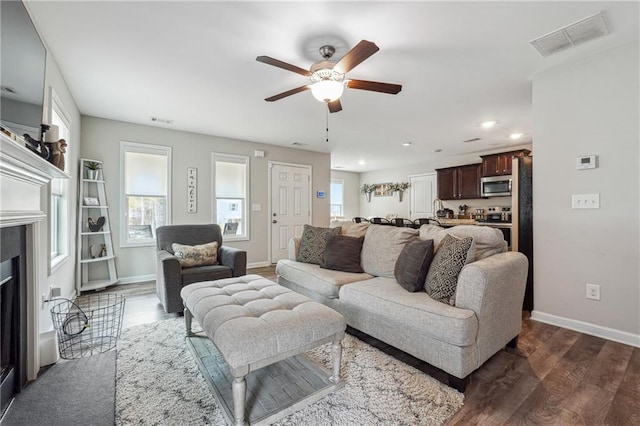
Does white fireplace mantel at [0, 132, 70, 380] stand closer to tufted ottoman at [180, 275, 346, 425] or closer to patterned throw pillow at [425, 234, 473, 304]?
tufted ottoman at [180, 275, 346, 425]

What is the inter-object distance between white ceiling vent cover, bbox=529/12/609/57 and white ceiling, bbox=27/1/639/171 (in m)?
0.06

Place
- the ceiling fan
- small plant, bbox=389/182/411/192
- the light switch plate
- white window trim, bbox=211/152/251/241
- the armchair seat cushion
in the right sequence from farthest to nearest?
small plant, bbox=389/182/411/192
white window trim, bbox=211/152/251/241
the armchair seat cushion
the light switch plate
the ceiling fan

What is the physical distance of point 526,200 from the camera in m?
3.02

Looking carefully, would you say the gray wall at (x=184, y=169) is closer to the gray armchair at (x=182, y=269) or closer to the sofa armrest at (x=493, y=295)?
the gray armchair at (x=182, y=269)

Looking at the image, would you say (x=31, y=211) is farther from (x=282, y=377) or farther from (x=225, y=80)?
(x=225, y=80)

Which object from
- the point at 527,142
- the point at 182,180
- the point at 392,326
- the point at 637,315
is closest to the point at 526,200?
the point at 637,315

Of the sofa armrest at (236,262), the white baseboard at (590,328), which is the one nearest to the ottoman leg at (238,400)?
the sofa armrest at (236,262)

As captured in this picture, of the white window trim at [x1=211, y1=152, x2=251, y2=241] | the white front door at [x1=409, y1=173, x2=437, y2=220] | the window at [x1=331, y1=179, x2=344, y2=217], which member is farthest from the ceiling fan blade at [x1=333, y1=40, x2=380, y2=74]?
the window at [x1=331, y1=179, x2=344, y2=217]

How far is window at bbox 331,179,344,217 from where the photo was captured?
912cm

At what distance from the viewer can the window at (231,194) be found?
5.15 metres

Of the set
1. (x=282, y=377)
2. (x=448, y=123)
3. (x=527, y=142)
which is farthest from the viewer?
(x=527, y=142)

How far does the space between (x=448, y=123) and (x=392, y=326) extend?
3.58 m

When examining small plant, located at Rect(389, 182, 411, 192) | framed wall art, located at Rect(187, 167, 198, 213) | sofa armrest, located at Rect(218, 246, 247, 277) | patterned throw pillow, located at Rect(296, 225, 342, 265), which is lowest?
sofa armrest, located at Rect(218, 246, 247, 277)

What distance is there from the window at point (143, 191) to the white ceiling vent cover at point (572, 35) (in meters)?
4.86
